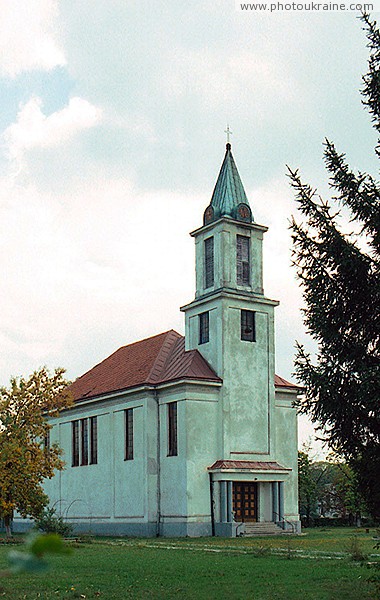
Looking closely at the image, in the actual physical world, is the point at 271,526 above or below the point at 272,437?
below

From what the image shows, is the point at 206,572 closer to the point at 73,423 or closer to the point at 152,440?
the point at 152,440

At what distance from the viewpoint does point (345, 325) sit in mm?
13703

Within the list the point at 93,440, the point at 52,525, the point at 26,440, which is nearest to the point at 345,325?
the point at 26,440

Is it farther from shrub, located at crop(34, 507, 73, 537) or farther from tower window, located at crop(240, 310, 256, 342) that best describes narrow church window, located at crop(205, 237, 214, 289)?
shrub, located at crop(34, 507, 73, 537)

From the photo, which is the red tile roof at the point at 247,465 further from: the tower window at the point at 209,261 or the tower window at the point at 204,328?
the tower window at the point at 209,261

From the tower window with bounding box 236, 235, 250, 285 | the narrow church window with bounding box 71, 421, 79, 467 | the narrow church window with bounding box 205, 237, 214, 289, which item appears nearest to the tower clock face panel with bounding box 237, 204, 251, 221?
the tower window with bounding box 236, 235, 250, 285

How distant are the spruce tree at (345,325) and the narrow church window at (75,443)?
35363 millimetres

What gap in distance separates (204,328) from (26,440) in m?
13.8

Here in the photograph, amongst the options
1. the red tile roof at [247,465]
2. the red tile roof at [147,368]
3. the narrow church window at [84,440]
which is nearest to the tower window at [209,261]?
the red tile roof at [147,368]

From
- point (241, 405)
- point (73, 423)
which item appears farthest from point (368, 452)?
point (73, 423)

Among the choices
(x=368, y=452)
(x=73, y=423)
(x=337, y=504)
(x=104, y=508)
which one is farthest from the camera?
(x=337, y=504)

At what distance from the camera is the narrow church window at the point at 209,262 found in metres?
42.3

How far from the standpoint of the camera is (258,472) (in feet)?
129

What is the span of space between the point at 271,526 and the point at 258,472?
106 inches
